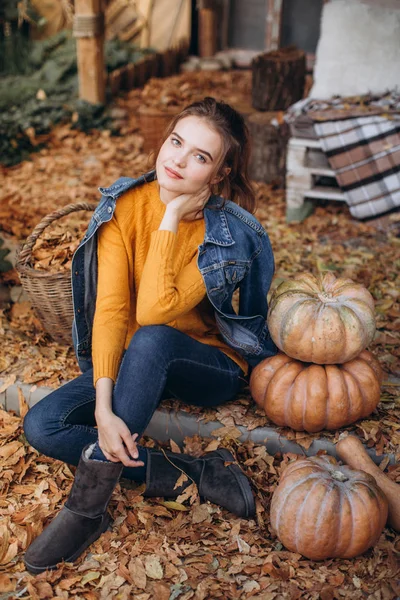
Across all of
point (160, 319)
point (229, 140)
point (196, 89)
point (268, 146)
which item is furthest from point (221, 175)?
point (196, 89)

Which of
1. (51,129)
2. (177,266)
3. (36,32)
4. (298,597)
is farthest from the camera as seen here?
(36,32)

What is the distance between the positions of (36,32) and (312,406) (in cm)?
749

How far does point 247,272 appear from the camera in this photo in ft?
9.12

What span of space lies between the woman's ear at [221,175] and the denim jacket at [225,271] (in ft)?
0.29

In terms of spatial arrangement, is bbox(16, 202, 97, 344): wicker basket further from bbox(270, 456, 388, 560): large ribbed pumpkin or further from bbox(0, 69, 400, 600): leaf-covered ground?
bbox(270, 456, 388, 560): large ribbed pumpkin

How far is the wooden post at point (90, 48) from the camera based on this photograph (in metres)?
6.23

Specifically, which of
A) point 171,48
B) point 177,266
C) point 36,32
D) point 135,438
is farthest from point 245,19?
point 135,438

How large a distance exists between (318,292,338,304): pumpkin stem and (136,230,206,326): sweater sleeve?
0.62 metres

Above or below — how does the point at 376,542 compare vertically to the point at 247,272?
below

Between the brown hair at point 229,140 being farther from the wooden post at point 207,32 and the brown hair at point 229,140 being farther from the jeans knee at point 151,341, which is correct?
the wooden post at point 207,32

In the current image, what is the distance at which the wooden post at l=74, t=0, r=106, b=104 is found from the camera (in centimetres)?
623

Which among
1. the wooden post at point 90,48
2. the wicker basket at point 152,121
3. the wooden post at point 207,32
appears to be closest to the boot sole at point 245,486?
the wicker basket at point 152,121

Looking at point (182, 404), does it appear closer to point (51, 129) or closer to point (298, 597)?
point (298, 597)

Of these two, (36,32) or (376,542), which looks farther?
(36,32)
